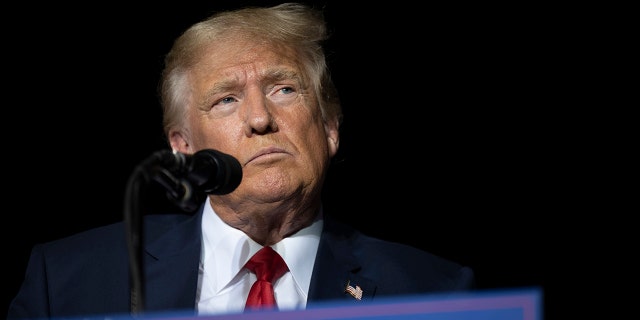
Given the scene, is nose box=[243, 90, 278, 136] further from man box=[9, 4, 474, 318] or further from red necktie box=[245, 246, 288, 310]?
red necktie box=[245, 246, 288, 310]

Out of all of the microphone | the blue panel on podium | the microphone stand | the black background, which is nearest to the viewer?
the blue panel on podium

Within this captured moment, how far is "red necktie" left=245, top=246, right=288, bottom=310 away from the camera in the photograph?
2.24m

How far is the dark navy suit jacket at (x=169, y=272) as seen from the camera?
91.4 inches

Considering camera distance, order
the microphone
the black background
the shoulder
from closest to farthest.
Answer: the microphone, the shoulder, the black background

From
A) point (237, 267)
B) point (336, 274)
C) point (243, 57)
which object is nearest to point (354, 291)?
point (336, 274)

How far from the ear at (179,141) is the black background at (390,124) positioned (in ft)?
0.82

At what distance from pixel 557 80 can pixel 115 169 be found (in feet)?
5.21

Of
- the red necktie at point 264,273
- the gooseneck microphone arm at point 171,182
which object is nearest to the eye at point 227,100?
the red necktie at point 264,273

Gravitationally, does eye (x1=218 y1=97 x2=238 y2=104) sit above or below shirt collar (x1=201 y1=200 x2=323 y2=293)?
above

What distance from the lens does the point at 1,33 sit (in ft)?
8.82

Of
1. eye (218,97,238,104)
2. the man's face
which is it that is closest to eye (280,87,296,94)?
the man's face

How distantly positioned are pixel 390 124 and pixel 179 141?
81 centimetres

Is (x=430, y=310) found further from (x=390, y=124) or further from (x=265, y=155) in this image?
(x=390, y=124)

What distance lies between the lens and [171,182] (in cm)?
135
